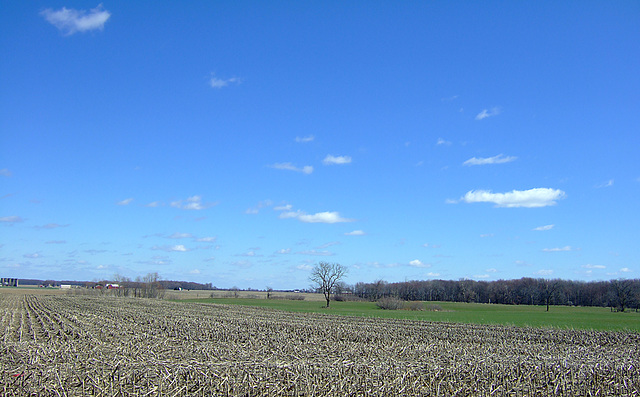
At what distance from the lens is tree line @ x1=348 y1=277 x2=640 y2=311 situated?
453 feet

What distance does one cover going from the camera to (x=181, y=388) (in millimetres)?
11641

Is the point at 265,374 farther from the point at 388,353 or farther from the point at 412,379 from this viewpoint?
the point at 388,353

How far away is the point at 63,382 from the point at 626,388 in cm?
1526

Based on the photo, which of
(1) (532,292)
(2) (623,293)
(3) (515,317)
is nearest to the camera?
(3) (515,317)

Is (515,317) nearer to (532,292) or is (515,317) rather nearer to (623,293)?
(623,293)

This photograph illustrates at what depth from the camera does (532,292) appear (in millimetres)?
158000

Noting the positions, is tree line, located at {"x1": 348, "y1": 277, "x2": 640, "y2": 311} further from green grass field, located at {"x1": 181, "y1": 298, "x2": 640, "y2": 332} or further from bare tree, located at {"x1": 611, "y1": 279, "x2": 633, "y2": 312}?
green grass field, located at {"x1": 181, "y1": 298, "x2": 640, "y2": 332}

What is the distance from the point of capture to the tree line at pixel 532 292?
453 ft

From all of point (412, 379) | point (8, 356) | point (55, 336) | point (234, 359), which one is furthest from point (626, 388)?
point (55, 336)

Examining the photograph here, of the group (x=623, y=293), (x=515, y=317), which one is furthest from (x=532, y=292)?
(x=515, y=317)

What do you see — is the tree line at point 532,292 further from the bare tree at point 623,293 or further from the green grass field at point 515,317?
the green grass field at point 515,317

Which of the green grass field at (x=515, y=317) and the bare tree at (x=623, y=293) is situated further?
the bare tree at (x=623, y=293)

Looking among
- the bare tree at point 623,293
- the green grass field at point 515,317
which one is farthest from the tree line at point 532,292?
the green grass field at point 515,317

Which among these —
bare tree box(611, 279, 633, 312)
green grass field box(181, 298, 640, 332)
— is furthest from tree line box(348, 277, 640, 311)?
green grass field box(181, 298, 640, 332)
